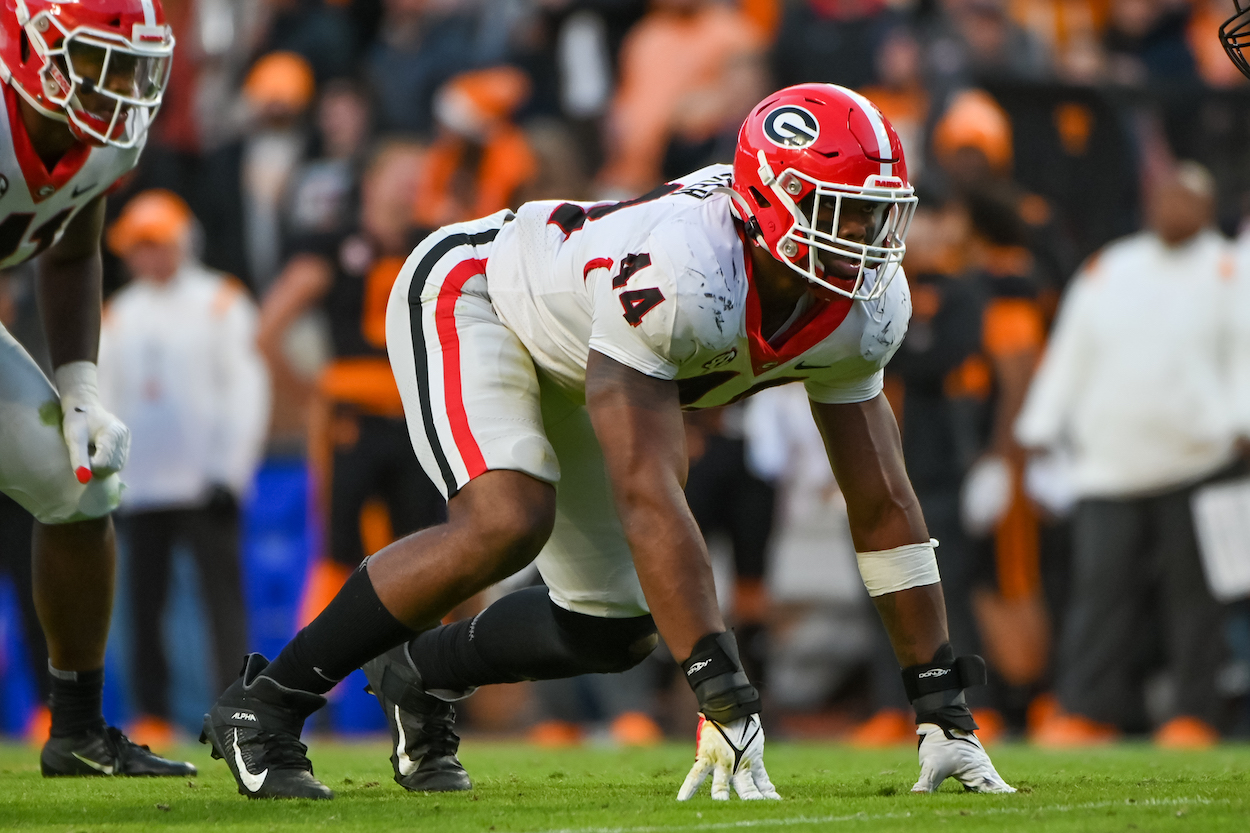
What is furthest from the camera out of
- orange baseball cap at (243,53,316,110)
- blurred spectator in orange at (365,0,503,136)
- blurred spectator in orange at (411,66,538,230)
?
blurred spectator in orange at (365,0,503,136)

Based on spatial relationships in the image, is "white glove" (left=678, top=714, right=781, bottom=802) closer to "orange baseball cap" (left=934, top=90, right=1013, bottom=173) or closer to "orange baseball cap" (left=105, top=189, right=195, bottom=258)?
"orange baseball cap" (left=934, top=90, right=1013, bottom=173)

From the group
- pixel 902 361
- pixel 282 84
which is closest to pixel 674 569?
pixel 902 361

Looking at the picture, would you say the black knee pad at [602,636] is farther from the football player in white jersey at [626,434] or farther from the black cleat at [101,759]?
the black cleat at [101,759]

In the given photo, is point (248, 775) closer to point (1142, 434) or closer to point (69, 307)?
point (69, 307)

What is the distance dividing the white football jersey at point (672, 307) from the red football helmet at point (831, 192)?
0.35ft

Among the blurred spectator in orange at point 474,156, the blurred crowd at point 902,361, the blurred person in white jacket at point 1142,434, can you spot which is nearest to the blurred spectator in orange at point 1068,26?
the blurred crowd at point 902,361

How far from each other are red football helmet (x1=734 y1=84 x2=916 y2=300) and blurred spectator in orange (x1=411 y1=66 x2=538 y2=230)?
4.94 m

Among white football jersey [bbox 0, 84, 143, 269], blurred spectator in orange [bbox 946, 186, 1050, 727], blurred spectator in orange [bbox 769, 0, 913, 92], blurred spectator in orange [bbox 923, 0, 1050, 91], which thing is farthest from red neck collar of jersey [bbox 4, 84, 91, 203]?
blurred spectator in orange [bbox 769, 0, 913, 92]

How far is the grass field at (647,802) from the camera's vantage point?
11.7 ft

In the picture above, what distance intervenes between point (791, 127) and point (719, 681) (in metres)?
1.21

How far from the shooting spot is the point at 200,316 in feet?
28.3

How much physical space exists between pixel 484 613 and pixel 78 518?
113 cm

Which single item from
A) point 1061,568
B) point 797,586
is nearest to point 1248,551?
point 1061,568

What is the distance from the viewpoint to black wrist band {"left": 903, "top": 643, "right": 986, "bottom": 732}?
13.3 feet
